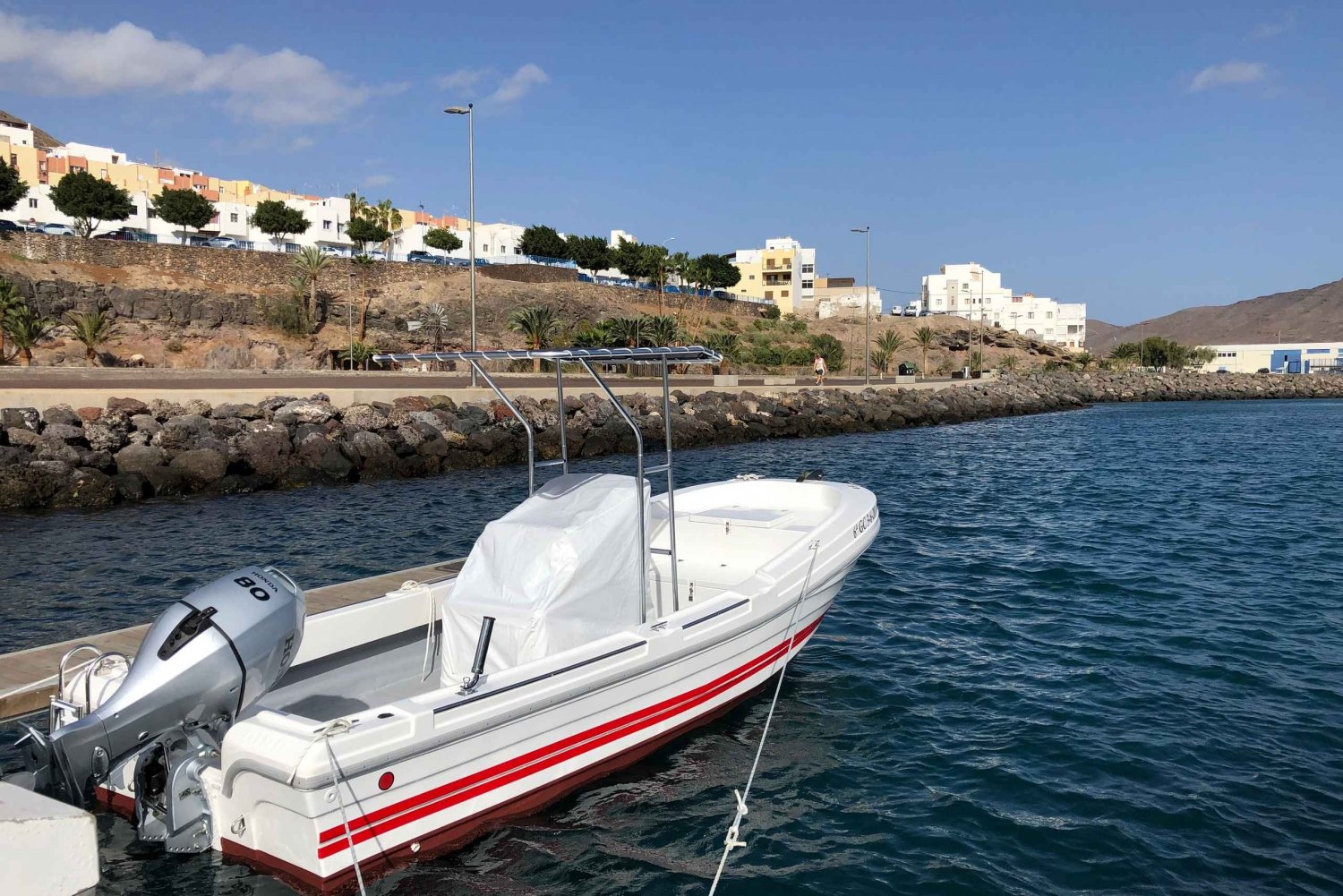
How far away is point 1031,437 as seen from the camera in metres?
39.1

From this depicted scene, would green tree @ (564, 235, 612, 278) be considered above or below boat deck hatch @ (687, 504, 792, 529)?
above

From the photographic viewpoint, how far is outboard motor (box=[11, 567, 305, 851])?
197 inches

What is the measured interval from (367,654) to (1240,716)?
24.2 feet

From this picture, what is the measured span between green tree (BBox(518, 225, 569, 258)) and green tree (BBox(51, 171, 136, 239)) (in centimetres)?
3154

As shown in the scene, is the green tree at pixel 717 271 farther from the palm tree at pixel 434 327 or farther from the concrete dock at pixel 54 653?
the concrete dock at pixel 54 653

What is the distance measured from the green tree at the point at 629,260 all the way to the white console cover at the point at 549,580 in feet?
244

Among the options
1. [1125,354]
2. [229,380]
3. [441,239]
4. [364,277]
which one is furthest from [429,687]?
[1125,354]

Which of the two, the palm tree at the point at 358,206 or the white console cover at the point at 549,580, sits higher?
the palm tree at the point at 358,206

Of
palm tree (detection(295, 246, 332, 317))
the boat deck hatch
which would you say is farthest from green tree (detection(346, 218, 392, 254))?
the boat deck hatch

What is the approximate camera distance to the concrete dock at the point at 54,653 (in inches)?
272

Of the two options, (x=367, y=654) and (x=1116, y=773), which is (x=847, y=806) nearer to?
(x=1116, y=773)

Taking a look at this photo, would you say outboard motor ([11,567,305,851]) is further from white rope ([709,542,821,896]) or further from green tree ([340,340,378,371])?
green tree ([340,340,378,371])

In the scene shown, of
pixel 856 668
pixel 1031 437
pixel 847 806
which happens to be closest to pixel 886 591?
pixel 856 668

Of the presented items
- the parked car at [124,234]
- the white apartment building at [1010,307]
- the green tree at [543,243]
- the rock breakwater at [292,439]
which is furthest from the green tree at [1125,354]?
the parked car at [124,234]
